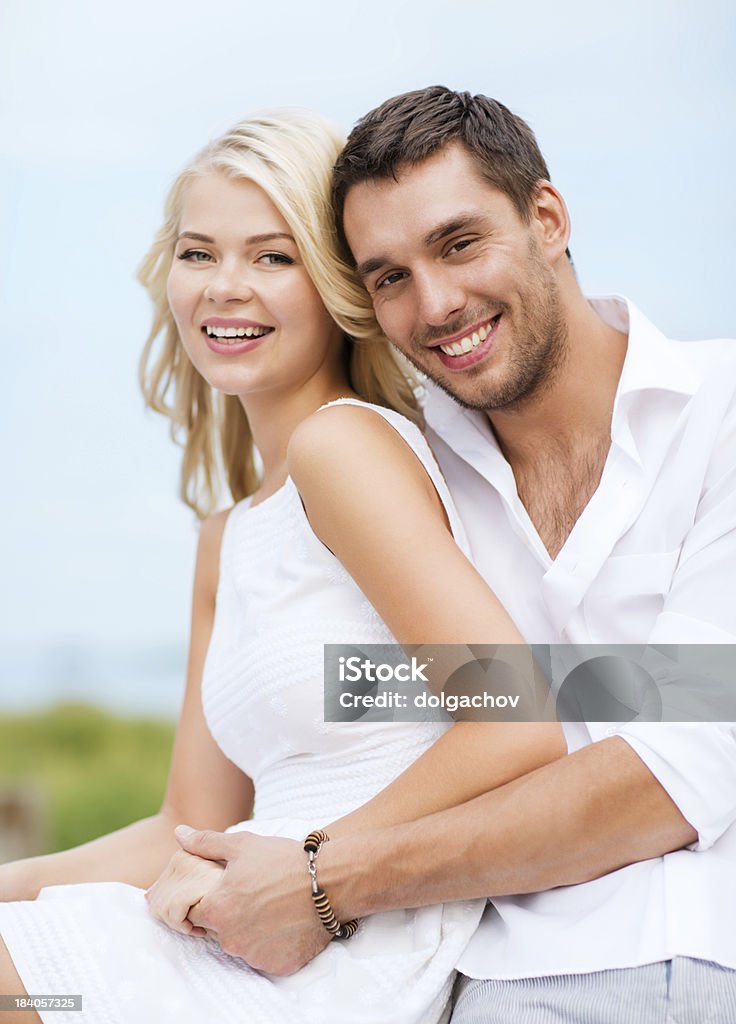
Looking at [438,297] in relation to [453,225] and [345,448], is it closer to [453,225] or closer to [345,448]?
[453,225]

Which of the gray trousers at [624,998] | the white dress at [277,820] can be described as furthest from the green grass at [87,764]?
the gray trousers at [624,998]

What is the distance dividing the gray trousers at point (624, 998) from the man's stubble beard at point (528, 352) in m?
0.93

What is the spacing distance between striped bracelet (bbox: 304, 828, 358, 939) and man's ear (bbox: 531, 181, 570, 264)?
42.2 inches

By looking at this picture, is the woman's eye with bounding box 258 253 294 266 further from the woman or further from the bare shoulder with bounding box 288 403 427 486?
the bare shoulder with bounding box 288 403 427 486

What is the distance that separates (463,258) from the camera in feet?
5.93

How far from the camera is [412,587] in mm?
1499

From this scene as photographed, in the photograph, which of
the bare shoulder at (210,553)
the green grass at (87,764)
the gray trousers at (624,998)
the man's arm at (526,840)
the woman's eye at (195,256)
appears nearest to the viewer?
the gray trousers at (624,998)

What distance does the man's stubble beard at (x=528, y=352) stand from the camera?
6.04ft

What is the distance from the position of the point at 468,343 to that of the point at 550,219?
308 millimetres

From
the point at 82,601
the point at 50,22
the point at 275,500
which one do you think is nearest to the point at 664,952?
the point at 275,500

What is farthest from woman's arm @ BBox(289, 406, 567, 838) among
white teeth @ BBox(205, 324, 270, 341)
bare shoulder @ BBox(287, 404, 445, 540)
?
white teeth @ BBox(205, 324, 270, 341)

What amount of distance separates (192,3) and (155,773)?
745 centimetres

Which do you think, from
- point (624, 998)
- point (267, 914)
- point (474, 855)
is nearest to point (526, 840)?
point (474, 855)

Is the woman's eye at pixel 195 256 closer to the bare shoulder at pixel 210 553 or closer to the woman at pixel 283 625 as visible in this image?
the woman at pixel 283 625
